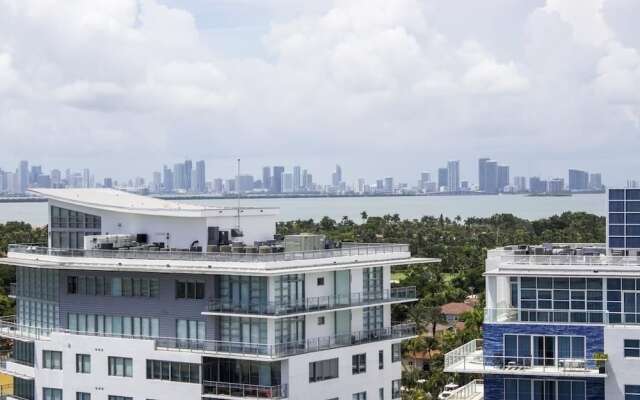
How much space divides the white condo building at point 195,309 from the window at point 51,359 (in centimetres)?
7

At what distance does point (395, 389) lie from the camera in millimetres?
54156

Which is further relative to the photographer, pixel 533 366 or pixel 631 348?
pixel 533 366

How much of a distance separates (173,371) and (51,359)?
7522mm

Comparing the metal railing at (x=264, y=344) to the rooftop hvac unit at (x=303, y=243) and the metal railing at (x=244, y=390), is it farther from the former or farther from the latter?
the rooftop hvac unit at (x=303, y=243)

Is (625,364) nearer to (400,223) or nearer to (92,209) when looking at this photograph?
(92,209)

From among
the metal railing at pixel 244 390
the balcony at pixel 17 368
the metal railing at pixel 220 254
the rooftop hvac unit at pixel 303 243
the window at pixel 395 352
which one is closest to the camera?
the metal railing at pixel 244 390

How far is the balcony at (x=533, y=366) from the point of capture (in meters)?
39.9

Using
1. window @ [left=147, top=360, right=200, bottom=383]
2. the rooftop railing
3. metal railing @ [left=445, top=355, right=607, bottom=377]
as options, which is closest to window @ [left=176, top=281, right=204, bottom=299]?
window @ [left=147, top=360, right=200, bottom=383]

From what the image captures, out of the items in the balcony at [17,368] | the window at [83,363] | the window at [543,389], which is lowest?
the balcony at [17,368]

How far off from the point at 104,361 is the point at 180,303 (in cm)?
484

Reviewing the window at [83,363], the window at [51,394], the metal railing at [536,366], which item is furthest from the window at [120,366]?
the metal railing at [536,366]

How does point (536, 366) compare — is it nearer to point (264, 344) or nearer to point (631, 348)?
point (631, 348)

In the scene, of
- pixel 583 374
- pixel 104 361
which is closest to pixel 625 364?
pixel 583 374

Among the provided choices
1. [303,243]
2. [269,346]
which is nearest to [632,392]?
[269,346]
